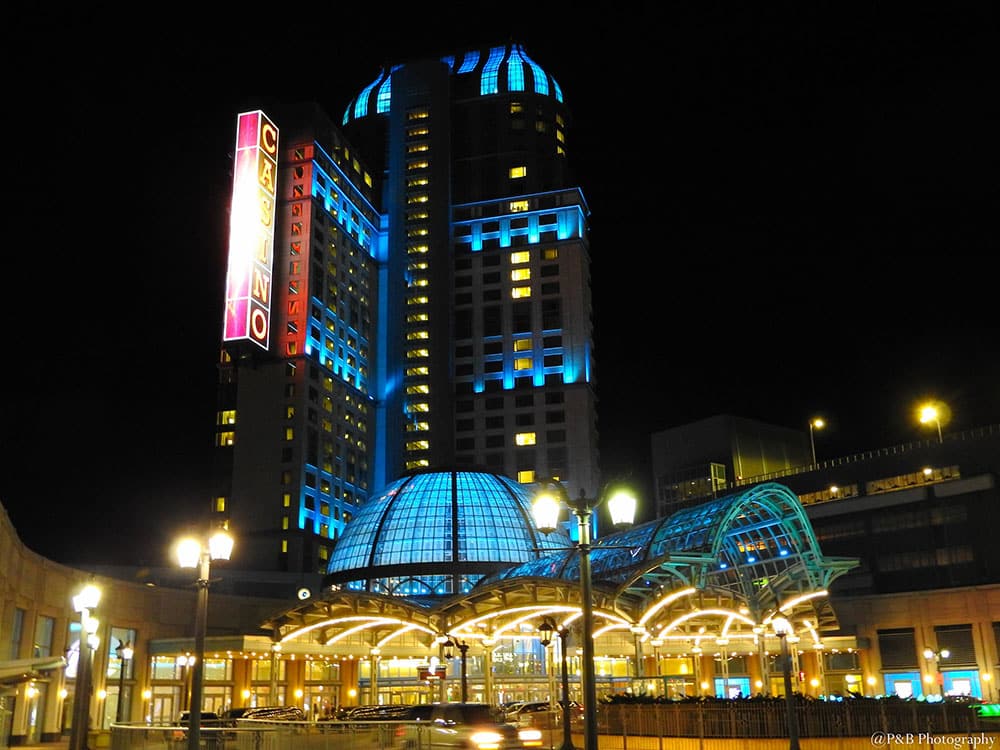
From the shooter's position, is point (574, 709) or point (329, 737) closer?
point (329, 737)

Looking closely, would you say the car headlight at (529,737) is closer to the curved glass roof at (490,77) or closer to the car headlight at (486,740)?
the car headlight at (486,740)

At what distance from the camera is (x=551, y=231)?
165 meters

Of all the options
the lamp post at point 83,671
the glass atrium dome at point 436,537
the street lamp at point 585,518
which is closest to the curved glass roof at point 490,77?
the glass atrium dome at point 436,537

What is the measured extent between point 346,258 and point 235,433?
35.9 m

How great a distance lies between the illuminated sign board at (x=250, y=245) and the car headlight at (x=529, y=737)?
245 ft

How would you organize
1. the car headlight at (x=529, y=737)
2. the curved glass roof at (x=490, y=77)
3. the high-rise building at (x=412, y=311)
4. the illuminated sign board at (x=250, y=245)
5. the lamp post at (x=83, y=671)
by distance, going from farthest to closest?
the curved glass roof at (x=490, y=77) < the high-rise building at (x=412, y=311) < the illuminated sign board at (x=250, y=245) < the car headlight at (x=529, y=737) < the lamp post at (x=83, y=671)

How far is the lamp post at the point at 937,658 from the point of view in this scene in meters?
76.0

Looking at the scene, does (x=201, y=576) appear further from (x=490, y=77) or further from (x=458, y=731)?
(x=490, y=77)

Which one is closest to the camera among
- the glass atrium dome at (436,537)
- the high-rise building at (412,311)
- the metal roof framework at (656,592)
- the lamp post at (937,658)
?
the metal roof framework at (656,592)

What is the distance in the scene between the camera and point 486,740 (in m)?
29.3

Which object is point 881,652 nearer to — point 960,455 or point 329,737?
point 960,455

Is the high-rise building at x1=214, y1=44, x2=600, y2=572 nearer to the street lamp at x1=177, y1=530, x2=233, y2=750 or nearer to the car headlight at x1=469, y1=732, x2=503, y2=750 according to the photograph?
the car headlight at x1=469, y1=732, x2=503, y2=750

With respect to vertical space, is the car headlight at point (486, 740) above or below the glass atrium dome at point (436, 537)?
below

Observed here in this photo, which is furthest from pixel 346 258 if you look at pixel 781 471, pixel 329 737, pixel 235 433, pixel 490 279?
pixel 329 737
